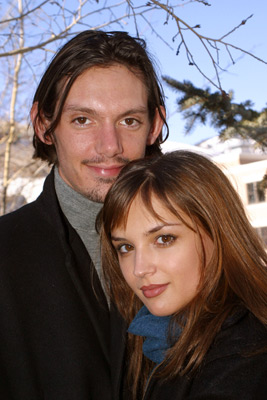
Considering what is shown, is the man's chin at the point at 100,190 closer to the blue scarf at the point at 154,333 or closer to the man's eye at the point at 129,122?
the man's eye at the point at 129,122

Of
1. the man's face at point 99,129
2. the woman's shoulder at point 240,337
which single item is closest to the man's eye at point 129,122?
the man's face at point 99,129

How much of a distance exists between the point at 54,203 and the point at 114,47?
76cm

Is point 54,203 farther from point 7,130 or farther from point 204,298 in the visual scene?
point 7,130

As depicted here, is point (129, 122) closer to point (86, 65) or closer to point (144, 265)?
point (86, 65)

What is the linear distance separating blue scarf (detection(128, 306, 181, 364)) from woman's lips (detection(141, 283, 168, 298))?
104 millimetres

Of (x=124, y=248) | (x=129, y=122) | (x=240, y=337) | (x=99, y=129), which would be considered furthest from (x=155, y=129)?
(x=240, y=337)

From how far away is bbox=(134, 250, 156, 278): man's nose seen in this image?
202 cm

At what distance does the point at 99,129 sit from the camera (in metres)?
2.52

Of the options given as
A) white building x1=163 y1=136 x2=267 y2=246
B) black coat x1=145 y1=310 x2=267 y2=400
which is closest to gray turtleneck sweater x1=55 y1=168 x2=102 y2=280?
black coat x1=145 y1=310 x2=267 y2=400

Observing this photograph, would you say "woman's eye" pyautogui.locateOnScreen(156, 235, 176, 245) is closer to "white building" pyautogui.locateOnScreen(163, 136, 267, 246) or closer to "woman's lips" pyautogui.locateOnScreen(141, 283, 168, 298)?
"woman's lips" pyautogui.locateOnScreen(141, 283, 168, 298)

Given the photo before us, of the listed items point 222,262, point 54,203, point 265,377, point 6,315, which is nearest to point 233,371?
point 265,377

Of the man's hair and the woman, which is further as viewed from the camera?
the man's hair

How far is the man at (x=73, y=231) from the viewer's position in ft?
7.34

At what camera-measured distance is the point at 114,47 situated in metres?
2.70
